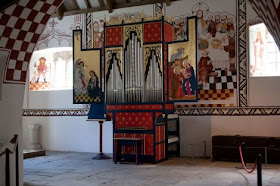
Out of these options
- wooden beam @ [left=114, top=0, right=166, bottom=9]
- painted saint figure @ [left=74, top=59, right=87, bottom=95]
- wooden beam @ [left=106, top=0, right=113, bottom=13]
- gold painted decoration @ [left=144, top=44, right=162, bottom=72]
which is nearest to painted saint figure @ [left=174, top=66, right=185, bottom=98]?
gold painted decoration @ [left=144, top=44, right=162, bottom=72]

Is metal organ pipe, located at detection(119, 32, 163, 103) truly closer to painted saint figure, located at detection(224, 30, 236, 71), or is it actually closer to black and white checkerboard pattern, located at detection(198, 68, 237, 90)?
black and white checkerboard pattern, located at detection(198, 68, 237, 90)

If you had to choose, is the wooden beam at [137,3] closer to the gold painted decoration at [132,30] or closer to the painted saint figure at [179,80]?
the gold painted decoration at [132,30]

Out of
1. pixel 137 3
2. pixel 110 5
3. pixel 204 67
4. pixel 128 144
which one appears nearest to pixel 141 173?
pixel 128 144

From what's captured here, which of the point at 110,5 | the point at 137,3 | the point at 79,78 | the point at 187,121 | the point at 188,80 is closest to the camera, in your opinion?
the point at 188,80

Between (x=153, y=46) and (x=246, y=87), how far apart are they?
7.57 ft

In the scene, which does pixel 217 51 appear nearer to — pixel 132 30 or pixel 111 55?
pixel 132 30

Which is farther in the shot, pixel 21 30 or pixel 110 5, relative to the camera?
pixel 110 5

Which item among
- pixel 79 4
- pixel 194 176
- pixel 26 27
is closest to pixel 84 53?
pixel 79 4

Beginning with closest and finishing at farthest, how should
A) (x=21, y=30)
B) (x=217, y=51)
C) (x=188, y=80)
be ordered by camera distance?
(x=21, y=30) < (x=188, y=80) < (x=217, y=51)

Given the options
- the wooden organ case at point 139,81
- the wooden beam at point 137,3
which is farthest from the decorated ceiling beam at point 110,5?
the wooden organ case at point 139,81

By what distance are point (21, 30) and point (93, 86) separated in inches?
198

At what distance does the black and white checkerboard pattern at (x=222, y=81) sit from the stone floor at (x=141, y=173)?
5.56 feet

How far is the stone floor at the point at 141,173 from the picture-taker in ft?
20.6

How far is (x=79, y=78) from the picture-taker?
8.94m
